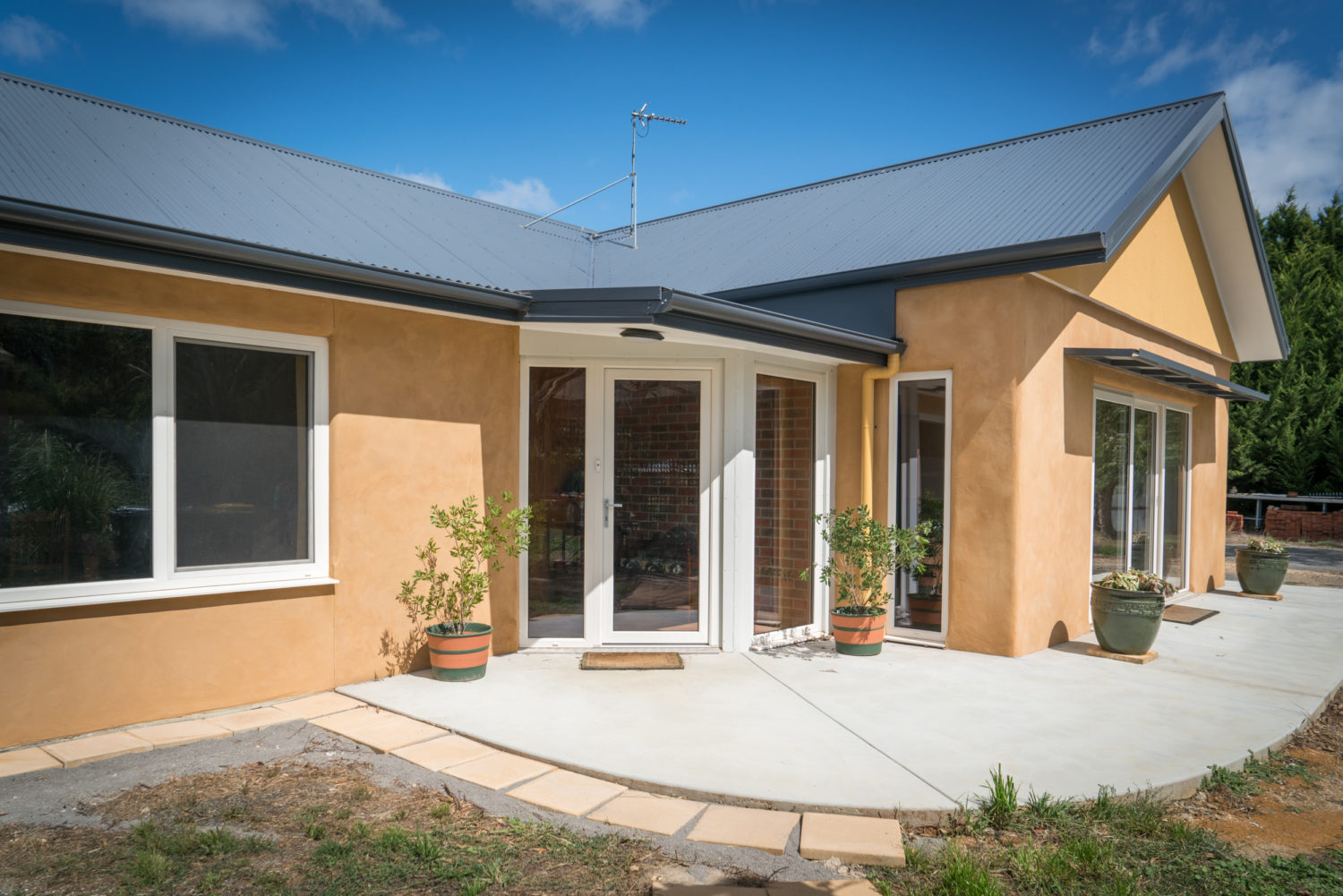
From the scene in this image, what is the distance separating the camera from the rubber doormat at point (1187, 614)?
27.9 feet

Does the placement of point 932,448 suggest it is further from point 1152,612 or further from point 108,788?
point 108,788

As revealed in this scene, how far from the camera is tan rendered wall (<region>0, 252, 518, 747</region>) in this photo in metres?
4.38

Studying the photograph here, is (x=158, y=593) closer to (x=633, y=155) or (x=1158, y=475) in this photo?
(x=633, y=155)

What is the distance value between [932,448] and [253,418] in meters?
5.27

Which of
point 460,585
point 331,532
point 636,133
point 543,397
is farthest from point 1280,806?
point 636,133

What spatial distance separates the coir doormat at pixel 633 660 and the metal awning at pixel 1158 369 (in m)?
4.32

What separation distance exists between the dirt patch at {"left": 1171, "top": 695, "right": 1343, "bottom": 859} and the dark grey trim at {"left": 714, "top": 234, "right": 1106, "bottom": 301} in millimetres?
3493

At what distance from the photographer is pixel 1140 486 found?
9.25 metres

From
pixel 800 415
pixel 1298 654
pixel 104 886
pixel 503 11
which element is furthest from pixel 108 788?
pixel 503 11

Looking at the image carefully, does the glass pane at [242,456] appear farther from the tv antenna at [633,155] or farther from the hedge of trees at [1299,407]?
the hedge of trees at [1299,407]

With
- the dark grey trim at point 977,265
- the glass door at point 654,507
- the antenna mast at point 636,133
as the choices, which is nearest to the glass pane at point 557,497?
the glass door at point 654,507

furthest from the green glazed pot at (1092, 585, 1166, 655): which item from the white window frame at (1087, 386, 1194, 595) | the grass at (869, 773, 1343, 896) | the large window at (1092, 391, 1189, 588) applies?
the grass at (869, 773, 1343, 896)

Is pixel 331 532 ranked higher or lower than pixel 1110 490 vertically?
lower

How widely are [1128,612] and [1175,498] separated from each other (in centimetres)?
473
